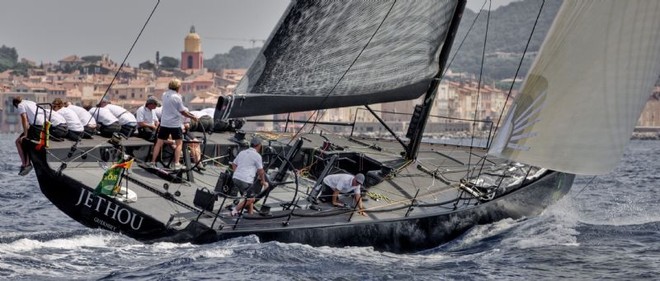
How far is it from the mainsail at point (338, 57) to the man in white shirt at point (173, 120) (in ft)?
3.73

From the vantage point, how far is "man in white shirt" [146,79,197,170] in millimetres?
15156

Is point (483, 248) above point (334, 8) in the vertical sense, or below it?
below

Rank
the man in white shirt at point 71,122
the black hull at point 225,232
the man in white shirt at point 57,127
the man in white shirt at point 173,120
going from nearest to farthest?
the black hull at point 225,232
the man in white shirt at point 173,120
the man in white shirt at point 57,127
the man in white shirt at point 71,122

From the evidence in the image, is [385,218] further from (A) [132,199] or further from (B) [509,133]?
(A) [132,199]

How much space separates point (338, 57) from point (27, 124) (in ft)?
11.3

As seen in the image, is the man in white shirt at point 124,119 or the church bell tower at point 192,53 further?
the church bell tower at point 192,53

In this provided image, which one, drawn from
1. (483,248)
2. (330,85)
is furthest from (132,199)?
(483,248)

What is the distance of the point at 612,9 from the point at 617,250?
2.72 meters

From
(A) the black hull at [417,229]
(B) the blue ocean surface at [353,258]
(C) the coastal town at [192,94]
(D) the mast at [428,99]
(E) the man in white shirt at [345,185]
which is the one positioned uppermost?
(D) the mast at [428,99]

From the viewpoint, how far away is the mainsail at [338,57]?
14242 millimetres


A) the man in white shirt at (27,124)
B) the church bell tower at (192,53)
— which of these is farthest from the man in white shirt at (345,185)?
the church bell tower at (192,53)

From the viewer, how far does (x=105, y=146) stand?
15688 mm

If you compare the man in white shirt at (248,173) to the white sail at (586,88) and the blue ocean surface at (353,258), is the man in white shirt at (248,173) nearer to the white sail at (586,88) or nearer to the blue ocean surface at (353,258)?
the blue ocean surface at (353,258)

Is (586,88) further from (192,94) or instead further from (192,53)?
(192,53)
